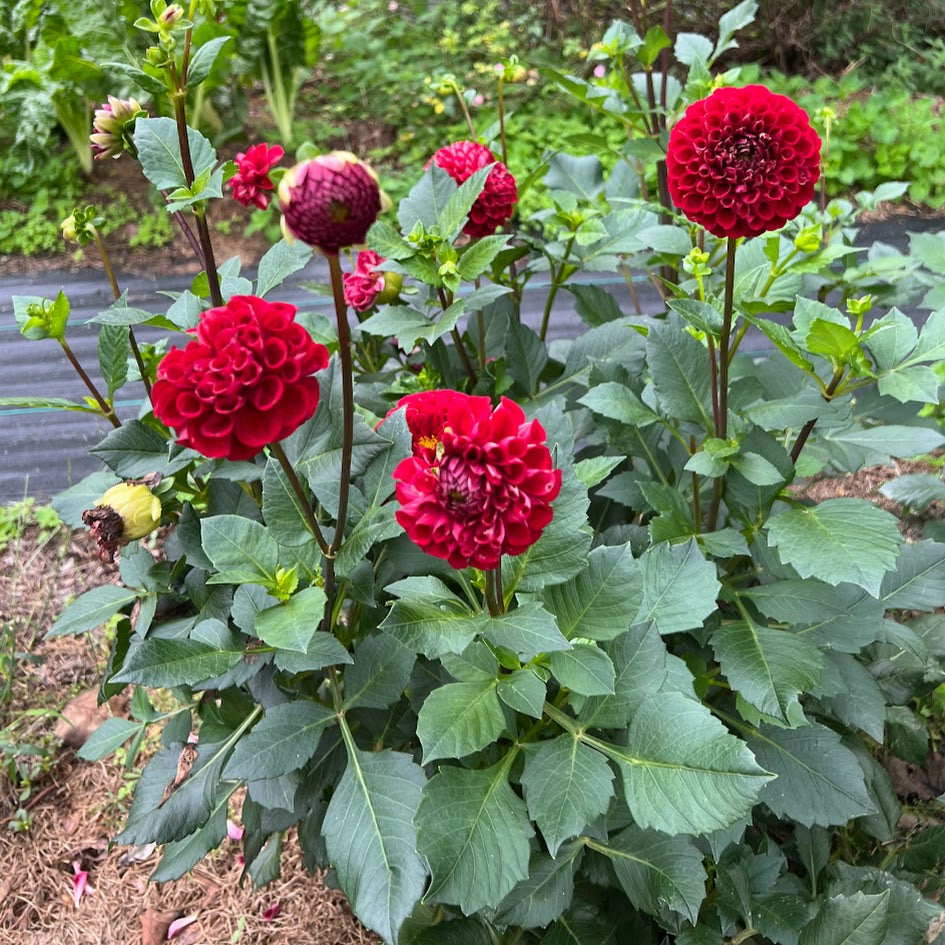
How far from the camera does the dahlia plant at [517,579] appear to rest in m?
0.77

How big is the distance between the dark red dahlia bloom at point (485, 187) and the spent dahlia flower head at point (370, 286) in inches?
5.9

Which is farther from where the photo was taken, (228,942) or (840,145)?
(840,145)

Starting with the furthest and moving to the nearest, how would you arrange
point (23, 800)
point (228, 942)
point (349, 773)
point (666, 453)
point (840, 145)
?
point (840, 145) < point (23, 800) < point (228, 942) < point (666, 453) < point (349, 773)

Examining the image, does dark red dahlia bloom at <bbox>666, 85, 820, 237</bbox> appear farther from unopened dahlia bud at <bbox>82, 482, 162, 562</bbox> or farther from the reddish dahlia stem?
unopened dahlia bud at <bbox>82, 482, 162, 562</bbox>

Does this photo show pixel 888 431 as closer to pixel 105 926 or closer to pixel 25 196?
pixel 105 926

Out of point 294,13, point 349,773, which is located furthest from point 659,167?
point 294,13

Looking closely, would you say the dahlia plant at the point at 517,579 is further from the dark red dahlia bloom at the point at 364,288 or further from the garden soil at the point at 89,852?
the garden soil at the point at 89,852

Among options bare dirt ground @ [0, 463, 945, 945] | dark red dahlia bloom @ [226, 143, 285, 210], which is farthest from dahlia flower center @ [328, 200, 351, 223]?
bare dirt ground @ [0, 463, 945, 945]

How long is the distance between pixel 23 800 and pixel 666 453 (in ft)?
4.78

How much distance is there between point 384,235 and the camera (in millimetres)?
1120

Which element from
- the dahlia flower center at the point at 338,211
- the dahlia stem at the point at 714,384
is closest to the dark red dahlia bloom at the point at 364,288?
the dahlia stem at the point at 714,384

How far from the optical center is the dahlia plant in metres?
0.77

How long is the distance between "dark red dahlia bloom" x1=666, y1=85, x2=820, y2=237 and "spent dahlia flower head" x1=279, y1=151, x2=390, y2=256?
1.47ft

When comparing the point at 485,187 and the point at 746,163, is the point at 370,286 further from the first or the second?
the point at 746,163
